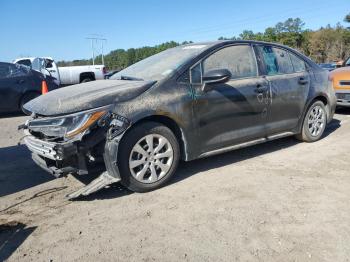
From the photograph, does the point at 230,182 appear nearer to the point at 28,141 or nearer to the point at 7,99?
the point at 28,141

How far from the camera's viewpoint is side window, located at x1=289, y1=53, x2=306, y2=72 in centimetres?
580

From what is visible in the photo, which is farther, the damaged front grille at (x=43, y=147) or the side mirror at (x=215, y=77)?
the side mirror at (x=215, y=77)

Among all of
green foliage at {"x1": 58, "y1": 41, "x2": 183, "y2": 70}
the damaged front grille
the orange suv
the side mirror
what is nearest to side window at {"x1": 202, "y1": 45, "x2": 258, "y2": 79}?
the side mirror

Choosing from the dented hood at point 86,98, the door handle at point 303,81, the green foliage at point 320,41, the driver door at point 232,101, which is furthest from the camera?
the green foliage at point 320,41

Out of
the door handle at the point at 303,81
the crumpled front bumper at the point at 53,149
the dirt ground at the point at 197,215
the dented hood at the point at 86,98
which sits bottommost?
the dirt ground at the point at 197,215

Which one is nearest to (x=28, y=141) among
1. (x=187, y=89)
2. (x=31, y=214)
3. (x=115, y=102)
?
Result: (x=31, y=214)

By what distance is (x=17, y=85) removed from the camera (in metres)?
10.2

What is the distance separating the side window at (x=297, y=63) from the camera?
580 centimetres

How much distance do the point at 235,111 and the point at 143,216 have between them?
196 cm

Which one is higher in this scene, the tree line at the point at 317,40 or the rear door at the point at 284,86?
the tree line at the point at 317,40

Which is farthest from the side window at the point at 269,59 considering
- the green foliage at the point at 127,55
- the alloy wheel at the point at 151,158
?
the green foliage at the point at 127,55

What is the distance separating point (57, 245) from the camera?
10.3ft

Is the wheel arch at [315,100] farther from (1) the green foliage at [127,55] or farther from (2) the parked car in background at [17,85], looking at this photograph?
(1) the green foliage at [127,55]

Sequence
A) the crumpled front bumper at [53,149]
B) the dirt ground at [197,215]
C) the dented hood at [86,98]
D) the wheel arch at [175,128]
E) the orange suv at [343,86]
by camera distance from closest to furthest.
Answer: the dirt ground at [197,215] → the crumpled front bumper at [53,149] → the dented hood at [86,98] → the wheel arch at [175,128] → the orange suv at [343,86]
